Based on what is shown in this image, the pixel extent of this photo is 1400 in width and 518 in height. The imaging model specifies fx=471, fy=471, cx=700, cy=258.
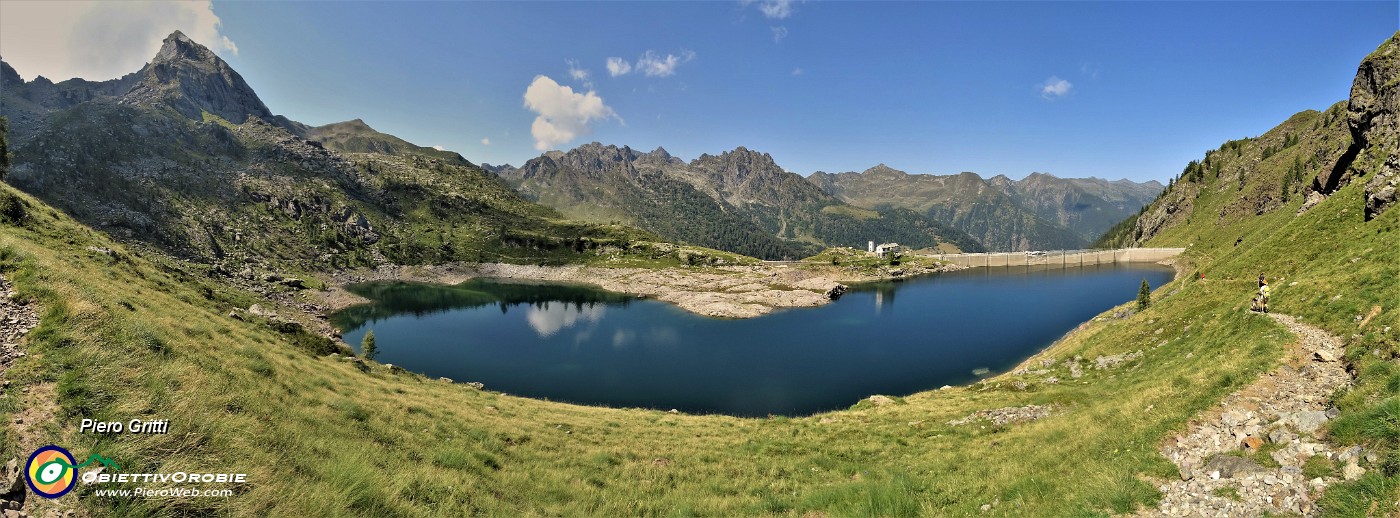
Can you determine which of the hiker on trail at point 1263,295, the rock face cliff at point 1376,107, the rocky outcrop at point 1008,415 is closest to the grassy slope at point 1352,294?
the hiker on trail at point 1263,295

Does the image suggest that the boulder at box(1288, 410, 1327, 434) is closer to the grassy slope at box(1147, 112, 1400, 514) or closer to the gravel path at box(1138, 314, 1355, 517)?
the gravel path at box(1138, 314, 1355, 517)

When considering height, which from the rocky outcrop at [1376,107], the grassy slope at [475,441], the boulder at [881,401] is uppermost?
the rocky outcrop at [1376,107]

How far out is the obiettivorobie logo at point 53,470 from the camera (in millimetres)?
7293

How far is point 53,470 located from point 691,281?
138936 millimetres

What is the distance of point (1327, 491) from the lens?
765 centimetres

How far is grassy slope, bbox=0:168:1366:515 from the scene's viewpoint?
9.41m

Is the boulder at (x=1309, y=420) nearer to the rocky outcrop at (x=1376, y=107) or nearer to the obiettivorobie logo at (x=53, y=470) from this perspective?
the obiettivorobie logo at (x=53, y=470)

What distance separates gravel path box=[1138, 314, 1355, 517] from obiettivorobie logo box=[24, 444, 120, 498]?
18371 millimetres

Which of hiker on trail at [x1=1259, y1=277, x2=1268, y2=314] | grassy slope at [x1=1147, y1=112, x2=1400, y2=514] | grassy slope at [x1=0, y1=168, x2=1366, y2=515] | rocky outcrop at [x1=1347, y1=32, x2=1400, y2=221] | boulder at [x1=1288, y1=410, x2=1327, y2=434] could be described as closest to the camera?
grassy slope at [x1=1147, y1=112, x2=1400, y2=514]

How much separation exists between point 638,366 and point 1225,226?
192 meters

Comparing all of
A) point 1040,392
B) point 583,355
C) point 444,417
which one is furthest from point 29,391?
point 583,355

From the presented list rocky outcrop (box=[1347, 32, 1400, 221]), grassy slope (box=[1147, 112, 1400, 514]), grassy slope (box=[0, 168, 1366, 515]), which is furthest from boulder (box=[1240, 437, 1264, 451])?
rocky outcrop (box=[1347, 32, 1400, 221])

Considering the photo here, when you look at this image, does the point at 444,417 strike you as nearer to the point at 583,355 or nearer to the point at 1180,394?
the point at 1180,394

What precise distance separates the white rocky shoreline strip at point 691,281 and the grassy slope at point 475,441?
82.1 m
